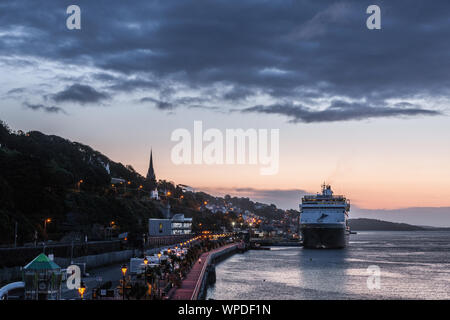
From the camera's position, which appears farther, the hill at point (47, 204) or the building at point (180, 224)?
the building at point (180, 224)

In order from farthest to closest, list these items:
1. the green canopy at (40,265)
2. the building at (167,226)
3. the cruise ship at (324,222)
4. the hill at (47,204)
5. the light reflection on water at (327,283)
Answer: the cruise ship at (324,222) → the building at (167,226) → the hill at (47,204) → the light reflection on water at (327,283) → the green canopy at (40,265)

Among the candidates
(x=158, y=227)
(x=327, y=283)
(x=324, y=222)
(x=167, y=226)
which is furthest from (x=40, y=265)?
(x=324, y=222)

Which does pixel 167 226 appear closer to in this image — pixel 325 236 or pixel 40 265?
pixel 325 236

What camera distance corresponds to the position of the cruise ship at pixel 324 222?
153250 millimetres

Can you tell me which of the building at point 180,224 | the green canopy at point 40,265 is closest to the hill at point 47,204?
the building at point 180,224

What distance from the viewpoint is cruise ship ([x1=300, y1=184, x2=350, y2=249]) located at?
503 feet

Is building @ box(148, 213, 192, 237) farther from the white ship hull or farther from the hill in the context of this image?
the white ship hull

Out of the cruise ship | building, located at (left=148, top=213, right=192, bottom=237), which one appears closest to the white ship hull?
the cruise ship

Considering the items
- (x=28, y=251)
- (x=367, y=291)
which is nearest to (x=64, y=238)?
(x=28, y=251)

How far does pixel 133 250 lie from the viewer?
95312 mm

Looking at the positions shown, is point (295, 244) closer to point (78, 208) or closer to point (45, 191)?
point (78, 208)

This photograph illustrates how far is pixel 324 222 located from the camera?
153 metres

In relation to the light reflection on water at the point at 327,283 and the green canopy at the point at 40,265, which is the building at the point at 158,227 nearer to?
the light reflection on water at the point at 327,283
